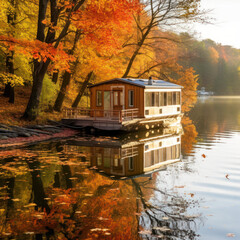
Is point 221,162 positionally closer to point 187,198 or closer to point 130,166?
point 130,166

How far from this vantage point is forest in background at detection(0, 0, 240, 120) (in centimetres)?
2202

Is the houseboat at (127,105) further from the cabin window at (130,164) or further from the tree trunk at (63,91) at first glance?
the cabin window at (130,164)

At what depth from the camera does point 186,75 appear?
116 ft

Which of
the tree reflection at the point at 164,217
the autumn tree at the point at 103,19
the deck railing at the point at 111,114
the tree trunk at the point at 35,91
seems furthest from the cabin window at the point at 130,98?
the tree reflection at the point at 164,217

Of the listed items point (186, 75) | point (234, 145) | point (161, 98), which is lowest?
point (234, 145)

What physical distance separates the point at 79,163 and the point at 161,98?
56.1 feet

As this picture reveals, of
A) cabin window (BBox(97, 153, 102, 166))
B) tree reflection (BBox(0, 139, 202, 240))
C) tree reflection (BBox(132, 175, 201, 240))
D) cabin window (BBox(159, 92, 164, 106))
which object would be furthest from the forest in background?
tree reflection (BBox(132, 175, 201, 240))

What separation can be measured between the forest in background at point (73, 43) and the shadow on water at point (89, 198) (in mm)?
7532

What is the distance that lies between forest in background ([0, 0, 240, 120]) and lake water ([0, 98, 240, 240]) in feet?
23.3

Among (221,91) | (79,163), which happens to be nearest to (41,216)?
(79,163)

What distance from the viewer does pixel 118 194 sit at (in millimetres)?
9852

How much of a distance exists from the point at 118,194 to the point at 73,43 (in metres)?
20.4

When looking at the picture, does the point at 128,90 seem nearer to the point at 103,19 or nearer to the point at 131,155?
the point at 103,19

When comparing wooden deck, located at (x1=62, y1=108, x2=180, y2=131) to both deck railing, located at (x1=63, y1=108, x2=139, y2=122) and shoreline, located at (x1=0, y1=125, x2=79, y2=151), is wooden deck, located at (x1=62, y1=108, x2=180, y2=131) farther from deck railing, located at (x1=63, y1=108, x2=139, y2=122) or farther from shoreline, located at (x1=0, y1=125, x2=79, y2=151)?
shoreline, located at (x1=0, y1=125, x2=79, y2=151)
